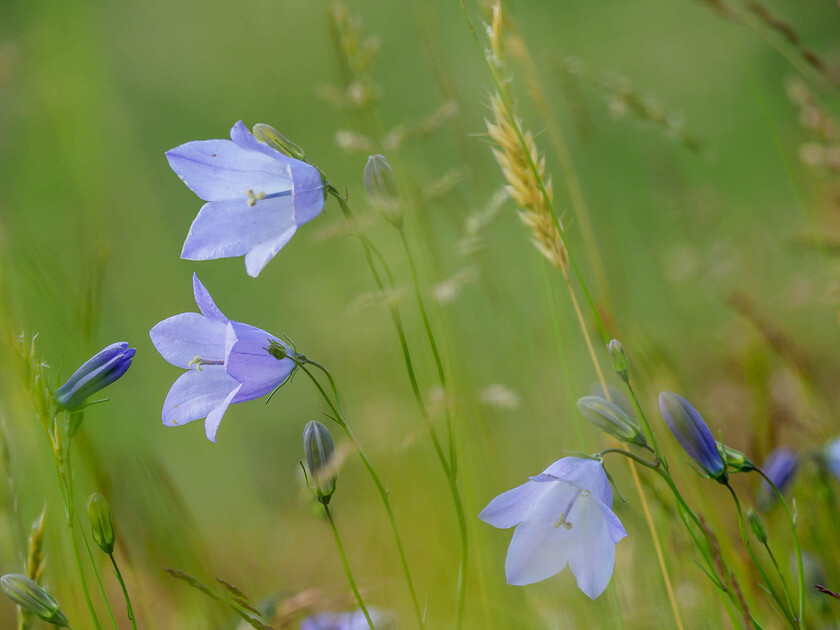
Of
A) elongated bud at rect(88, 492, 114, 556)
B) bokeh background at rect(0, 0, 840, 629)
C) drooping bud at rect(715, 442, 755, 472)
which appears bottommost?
bokeh background at rect(0, 0, 840, 629)

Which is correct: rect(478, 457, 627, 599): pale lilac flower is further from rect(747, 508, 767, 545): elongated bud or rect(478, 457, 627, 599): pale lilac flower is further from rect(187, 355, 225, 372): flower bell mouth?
rect(187, 355, 225, 372): flower bell mouth

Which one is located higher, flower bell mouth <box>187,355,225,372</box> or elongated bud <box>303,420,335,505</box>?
elongated bud <box>303,420,335,505</box>

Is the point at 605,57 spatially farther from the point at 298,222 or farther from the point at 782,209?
the point at 298,222

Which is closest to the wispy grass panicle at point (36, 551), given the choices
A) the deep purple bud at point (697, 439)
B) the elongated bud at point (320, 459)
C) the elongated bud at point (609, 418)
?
the elongated bud at point (320, 459)

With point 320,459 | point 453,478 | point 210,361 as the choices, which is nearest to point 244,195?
point 210,361

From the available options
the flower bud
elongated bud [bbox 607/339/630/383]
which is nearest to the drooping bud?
elongated bud [bbox 607/339/630/383]

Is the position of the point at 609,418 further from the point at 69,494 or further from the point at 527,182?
the point at 69,494

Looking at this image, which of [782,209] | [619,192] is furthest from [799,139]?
[619,192]
